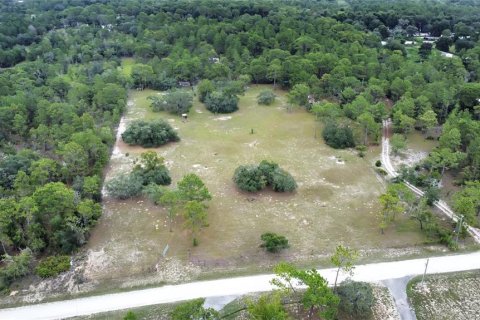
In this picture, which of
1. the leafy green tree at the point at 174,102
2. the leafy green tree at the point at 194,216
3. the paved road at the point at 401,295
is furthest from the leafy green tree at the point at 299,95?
the paved road at the point at 401,295

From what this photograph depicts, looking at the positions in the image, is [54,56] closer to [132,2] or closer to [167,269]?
[132,2]

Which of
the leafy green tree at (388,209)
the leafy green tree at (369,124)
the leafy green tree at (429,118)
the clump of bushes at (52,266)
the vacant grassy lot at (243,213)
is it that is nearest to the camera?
the clump of bushes at (52,266)

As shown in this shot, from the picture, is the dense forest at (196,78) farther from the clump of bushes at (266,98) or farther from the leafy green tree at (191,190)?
the leafy green tree at (191,190)

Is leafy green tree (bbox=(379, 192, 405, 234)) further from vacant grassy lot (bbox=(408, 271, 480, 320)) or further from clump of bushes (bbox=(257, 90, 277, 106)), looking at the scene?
clump of bushes (bbox=(257, 90, 277, 106))

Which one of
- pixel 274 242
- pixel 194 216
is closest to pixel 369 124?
Answer: pixel 274 242

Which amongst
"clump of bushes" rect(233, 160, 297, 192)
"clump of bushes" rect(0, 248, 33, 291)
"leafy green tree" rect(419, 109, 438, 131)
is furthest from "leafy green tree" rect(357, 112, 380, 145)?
"clump of bushes" rect(0, 248, 33, 291)

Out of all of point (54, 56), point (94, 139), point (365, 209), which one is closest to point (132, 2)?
point (54, 56)
